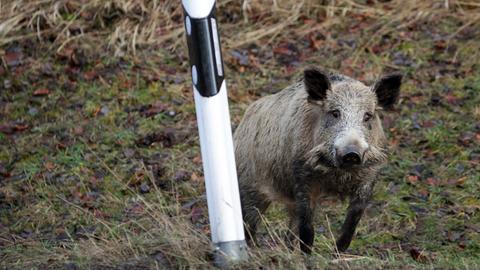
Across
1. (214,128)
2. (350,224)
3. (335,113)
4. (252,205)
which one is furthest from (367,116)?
(214,128)

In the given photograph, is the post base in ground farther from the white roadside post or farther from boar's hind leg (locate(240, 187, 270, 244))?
boar's hind leg (locate(240, 187, 270, 244))

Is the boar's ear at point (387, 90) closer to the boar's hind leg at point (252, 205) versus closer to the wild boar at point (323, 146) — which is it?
the wild boar at point (323, 146)

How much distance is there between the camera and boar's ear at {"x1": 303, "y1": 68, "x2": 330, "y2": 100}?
5871mm

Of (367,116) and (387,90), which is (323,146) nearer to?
(367,116)

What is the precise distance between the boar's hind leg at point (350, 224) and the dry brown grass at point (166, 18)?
504 cm

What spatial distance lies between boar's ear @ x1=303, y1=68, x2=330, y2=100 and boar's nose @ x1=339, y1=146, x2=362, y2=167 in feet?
2.12

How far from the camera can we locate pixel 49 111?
31.3 feet

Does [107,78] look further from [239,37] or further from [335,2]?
[335,2]

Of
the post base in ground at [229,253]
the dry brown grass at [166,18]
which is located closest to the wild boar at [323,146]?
the post base in ground at [229,253]

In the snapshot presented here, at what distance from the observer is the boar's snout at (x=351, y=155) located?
532cm

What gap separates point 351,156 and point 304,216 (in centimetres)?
75

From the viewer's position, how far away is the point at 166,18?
11086 millimetres

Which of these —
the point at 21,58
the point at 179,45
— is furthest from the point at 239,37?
the point at 21,58

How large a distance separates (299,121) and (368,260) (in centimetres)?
152
